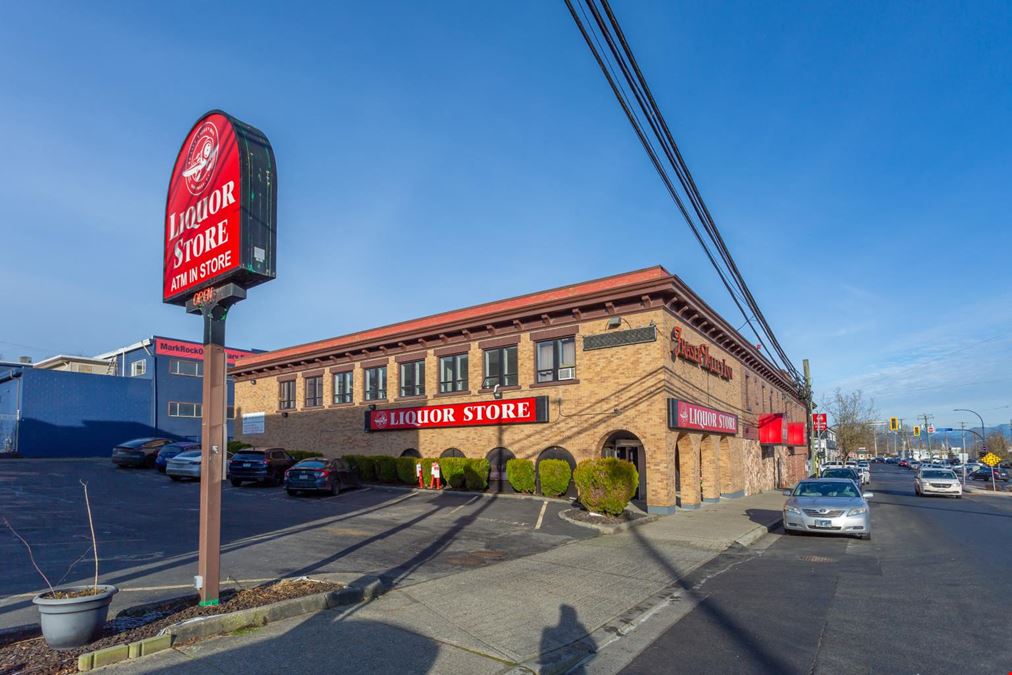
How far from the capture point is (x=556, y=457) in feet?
76.2

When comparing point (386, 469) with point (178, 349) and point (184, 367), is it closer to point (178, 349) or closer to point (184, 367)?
point (178, 349)

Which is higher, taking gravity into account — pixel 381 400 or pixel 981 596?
pixel 381 400

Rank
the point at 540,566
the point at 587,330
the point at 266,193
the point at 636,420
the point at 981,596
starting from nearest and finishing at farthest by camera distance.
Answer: the point at 266,193, the point at 981,596, the point at 540,566, the point at 636,420, the point at 587,330

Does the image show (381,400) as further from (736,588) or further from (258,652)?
(258,652)

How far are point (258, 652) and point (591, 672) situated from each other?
124 inches

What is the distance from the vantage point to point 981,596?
9.04 m

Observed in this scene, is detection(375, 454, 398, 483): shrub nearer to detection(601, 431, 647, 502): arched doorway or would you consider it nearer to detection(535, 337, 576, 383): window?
detection(535, 337, 576, 383): window

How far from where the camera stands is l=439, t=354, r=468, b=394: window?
26.9 metres

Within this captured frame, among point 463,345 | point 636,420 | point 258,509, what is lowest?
point 258,509

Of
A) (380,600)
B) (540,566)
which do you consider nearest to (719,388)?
(540,566)

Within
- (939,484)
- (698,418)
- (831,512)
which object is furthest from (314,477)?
(939,484)

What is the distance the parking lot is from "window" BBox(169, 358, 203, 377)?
24360 millimetres

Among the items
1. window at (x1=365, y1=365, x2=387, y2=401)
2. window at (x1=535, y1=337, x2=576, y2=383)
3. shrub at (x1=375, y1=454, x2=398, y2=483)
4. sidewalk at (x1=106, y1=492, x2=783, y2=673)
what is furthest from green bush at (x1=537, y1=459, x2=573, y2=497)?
window at (x1=365, y1=365, x2=387, y2=401)

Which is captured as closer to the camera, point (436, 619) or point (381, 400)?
point (436, 619)
